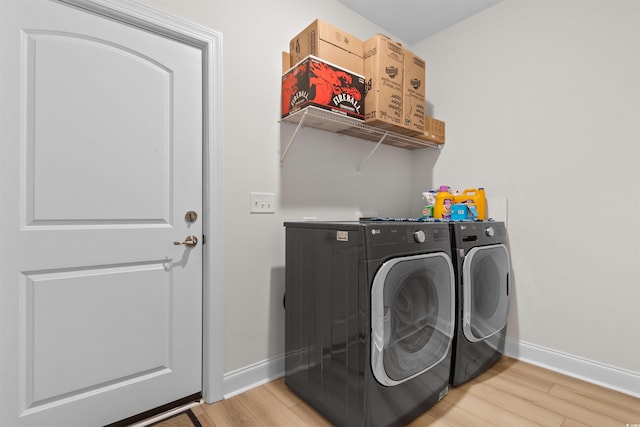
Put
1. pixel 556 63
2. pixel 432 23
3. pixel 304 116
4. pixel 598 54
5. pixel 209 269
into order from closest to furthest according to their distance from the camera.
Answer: pixel 209 269, pixel 304 116, pixel 598 54, pixel 556 63, pixel 432 23

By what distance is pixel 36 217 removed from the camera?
4.02ft

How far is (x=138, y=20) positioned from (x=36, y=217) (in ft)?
3.19

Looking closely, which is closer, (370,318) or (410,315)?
(370,318)

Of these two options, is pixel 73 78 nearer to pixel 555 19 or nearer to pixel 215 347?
pixel 215 347

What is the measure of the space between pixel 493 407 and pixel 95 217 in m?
2.13

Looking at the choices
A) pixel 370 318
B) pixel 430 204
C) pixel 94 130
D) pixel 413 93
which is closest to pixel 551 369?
pixel 430 204

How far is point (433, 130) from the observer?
2473mm

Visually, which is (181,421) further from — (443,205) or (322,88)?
(443,205)

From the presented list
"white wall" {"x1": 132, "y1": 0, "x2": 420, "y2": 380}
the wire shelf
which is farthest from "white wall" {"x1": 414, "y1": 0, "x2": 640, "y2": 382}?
"white wall" {"x1": 132, "y1": 0, "x2": 420, "y2": 380}

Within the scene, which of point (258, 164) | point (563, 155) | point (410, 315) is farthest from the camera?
point (563, 155)

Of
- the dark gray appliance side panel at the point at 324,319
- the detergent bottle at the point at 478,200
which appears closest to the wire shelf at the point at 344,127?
the detergent bottle at the point at 478,200

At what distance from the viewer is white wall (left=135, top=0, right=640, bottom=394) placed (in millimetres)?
1720

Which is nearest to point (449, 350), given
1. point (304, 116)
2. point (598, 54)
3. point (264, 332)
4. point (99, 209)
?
point (264, 332)

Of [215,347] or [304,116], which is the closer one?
[215,347]
